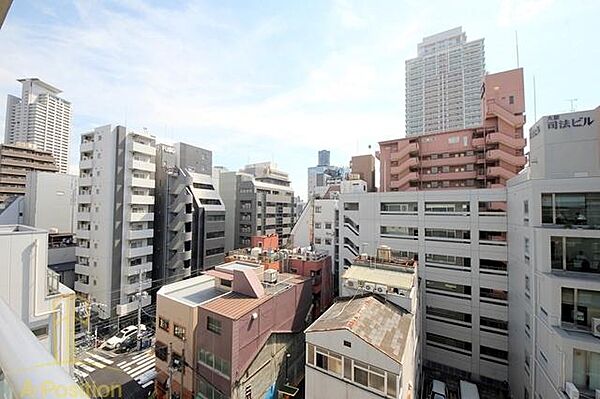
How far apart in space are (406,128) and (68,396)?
254 feet

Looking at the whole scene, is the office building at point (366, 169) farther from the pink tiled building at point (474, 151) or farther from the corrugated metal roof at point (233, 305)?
the corrugated metal roof at point (233, 305)

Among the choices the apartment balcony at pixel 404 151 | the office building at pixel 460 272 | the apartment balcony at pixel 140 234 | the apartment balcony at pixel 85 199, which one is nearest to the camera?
the office building at pixel 460 272

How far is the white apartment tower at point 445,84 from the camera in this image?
2530 inches

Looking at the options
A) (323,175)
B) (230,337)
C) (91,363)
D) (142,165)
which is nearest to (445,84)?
(323,175)

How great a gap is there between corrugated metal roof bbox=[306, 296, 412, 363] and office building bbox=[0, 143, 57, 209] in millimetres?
49076

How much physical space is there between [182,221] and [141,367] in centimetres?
1272

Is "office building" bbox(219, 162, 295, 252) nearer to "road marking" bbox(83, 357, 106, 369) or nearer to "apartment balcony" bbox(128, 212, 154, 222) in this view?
"apartment balcony" bbox(128, 212, 154, 222)

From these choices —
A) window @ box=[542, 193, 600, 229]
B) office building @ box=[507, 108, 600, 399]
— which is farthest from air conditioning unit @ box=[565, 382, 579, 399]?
window @ box=[542, 193, 600, 229]

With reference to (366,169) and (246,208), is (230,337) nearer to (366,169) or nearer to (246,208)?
(246,208)

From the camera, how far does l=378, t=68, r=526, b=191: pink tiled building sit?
25.9 m

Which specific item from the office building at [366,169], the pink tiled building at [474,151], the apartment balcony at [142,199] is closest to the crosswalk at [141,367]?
the apartment balcony at [142,199]

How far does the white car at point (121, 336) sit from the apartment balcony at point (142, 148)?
1531 centimetres

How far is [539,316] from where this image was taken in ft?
42.1

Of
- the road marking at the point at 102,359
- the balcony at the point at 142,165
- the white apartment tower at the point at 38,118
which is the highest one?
the white apartment tower at the point at 38,118
